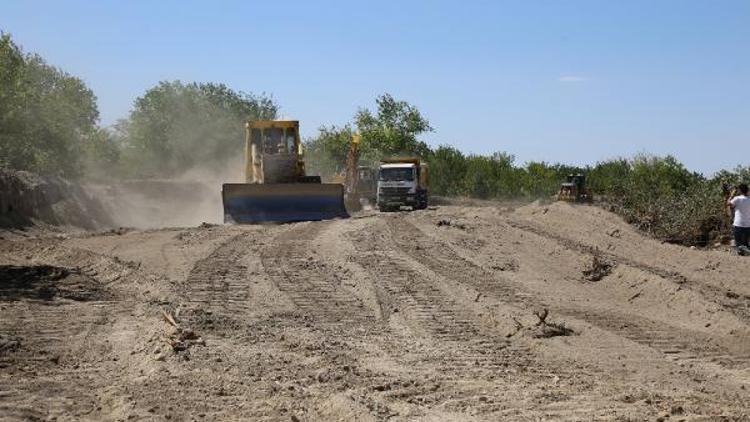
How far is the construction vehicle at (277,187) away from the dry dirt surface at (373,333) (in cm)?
856

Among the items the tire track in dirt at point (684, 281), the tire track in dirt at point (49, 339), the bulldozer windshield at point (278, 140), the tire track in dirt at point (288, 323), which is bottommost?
the tire track in dirt at point (49, 339)

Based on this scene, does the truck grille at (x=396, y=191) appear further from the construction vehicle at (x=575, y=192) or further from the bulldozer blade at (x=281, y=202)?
the bulldozer blade at (x=281, y=202)

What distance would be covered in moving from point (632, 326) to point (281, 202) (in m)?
20.0

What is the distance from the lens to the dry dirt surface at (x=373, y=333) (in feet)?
23.7

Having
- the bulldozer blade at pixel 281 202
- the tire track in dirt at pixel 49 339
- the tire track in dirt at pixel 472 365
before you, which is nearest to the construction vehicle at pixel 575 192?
the bulldozer blade at pixel 281 202

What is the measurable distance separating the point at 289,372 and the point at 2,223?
22.7 m

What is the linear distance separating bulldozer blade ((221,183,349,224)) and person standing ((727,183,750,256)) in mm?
14635

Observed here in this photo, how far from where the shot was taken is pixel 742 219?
19.0 meters

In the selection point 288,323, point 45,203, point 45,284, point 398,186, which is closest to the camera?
point 288,323

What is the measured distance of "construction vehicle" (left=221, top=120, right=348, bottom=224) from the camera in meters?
29.8

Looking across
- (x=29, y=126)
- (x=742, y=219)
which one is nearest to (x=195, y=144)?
(x=29, y=126)

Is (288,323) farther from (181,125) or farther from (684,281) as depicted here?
(181,125)

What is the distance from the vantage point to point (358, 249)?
19797 millimetres

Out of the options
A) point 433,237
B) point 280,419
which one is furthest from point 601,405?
point 433,237
